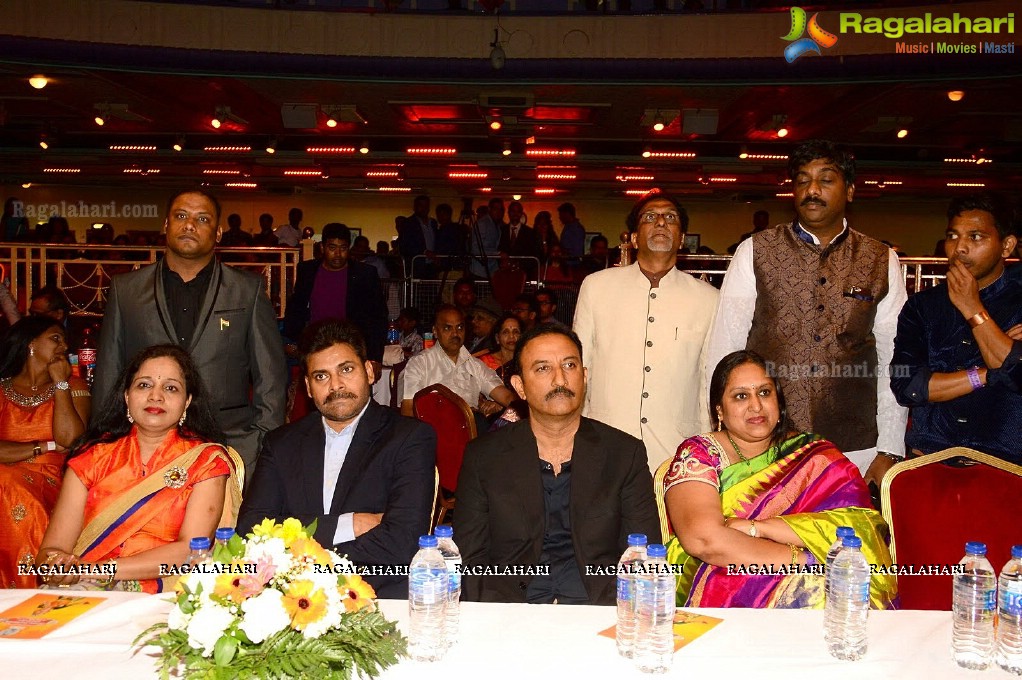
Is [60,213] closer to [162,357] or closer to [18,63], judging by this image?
[18,63]

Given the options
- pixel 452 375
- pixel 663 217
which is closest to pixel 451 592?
pixel 663 217

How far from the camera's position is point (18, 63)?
29.1 feet

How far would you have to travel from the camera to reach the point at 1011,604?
66.7 inches

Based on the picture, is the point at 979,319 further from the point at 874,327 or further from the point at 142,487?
the point at 142,487

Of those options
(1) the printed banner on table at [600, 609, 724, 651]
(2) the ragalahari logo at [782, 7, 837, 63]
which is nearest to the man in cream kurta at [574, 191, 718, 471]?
(1) the printed banner on table at [600, 609, 724, 651]

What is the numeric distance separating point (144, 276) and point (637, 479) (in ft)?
6.32

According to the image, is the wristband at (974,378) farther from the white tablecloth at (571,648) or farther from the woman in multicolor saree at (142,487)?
the woman in multicolor saree at (142,487)

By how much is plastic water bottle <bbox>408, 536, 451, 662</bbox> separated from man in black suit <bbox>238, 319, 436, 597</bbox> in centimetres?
78

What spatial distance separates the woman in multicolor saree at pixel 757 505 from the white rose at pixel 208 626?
54.1 inches

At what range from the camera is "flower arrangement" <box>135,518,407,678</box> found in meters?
1.35

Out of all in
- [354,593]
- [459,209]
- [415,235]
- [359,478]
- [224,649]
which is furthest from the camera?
[459,209]

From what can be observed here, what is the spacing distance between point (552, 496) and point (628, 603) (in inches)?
31.5

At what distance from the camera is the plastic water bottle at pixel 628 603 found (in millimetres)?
1720

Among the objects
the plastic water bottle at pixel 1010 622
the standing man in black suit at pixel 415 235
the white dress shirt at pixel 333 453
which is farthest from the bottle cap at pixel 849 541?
the standing man in black suit at pixel 415 235
